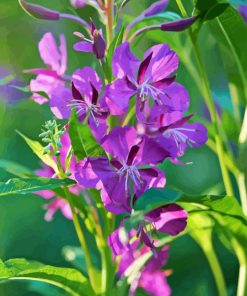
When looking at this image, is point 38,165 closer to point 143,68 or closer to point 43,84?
point 43,84

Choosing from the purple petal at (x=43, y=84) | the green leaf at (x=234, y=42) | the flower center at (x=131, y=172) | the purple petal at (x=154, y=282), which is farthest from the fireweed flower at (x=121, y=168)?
the purple petal at (x=154, y=282)

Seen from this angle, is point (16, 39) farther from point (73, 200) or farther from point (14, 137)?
point (73, 200)

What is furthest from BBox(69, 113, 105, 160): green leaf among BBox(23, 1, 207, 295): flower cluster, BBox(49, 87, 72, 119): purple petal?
BBox(49, 87, 72, 119): purple petal

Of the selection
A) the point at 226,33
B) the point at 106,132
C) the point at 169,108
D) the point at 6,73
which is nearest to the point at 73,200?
the point at 106,132

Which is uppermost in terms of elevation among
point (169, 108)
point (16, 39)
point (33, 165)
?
point (169, 108)

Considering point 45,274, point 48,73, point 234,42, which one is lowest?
point 45,274

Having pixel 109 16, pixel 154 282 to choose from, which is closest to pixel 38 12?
pixel 109 16
